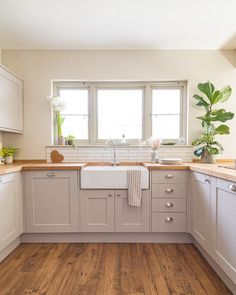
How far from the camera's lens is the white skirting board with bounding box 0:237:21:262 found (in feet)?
6.97

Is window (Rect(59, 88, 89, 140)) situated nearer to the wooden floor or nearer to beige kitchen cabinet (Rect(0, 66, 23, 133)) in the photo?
beige kitchen cabinet (Rect(0, 66, 23, 133))

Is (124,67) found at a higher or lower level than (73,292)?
higher

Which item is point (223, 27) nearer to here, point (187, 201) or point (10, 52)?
point (187, 201)

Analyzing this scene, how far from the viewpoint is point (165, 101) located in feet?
10.2

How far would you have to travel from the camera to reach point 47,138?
9.80 feet

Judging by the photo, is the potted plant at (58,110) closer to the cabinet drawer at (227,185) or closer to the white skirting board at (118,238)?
the white skirting board at (118,238)

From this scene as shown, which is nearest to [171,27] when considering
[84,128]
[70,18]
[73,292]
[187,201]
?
[70,18]

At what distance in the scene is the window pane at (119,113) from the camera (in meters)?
3.13

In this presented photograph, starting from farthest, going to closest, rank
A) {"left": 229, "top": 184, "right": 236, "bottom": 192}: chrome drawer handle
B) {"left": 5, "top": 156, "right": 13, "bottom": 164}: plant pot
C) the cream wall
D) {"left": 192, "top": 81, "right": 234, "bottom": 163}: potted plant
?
the cream wall, {"left": 5, "top": 156, "right": 13, "bottom": 164}: plant pot, {"left": 192, "top": 81, "right": 234, "bottom": 163}: potted plant, {"left": 229, "top": 184, "right": 236, "bottom": 192}: chrome drawer handle

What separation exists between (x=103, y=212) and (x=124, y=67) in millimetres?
1912

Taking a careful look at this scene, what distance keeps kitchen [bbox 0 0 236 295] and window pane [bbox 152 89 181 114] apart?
0.05 feet

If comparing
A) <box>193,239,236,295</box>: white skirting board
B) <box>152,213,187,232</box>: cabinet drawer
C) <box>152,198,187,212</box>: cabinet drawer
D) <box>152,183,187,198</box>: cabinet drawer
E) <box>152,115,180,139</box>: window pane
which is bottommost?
<box>193,239,236,295</box>: white skirting board

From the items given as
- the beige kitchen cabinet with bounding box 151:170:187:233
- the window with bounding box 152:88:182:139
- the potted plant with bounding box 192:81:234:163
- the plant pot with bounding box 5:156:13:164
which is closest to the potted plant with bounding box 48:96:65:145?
the plant pot with bounding box 5:156:13:164

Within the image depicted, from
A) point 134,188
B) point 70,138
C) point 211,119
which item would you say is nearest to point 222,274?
point 134,188
